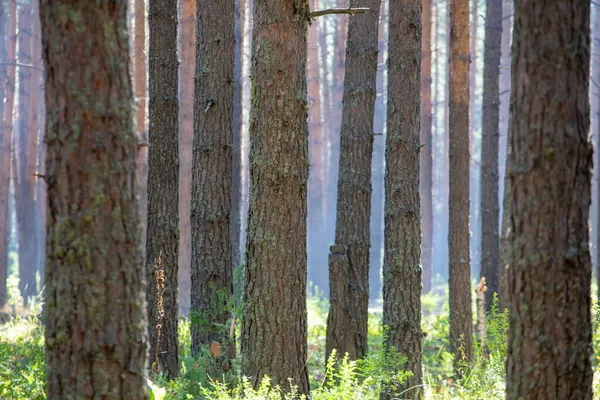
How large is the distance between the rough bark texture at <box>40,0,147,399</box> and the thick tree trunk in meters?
8.18

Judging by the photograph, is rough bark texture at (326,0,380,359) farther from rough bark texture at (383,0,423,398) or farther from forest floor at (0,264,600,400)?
rough bark texture at (383,0,423,398)

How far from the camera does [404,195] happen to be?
8.02m

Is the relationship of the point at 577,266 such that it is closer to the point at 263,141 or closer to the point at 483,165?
the point at 263,141

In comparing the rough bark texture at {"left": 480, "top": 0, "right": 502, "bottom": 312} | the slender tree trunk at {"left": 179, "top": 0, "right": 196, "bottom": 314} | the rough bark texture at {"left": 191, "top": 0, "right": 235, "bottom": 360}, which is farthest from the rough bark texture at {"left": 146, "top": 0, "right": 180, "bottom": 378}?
the slender tree trunk at {"left": 179, "top": 0, "right": 196, "bottom": 314}

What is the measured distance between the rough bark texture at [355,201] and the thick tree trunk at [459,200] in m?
2.46

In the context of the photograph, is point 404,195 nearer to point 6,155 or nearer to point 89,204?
point 89,204

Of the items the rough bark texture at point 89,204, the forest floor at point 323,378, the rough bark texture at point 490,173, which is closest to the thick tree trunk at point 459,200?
the forest floor at point 323,378

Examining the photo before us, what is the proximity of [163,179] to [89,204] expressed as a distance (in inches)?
195

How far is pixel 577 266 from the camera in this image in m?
3.91

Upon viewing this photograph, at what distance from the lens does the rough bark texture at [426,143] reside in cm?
1817

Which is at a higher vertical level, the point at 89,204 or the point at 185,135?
the point at 185,135

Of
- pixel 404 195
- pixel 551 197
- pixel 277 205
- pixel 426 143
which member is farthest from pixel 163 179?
pixel 426 143

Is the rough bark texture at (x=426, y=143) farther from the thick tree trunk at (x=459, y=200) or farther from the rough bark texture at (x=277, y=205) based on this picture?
the rough bark texture at (x=277, y=205)

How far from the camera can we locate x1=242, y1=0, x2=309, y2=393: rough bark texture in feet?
18.8
